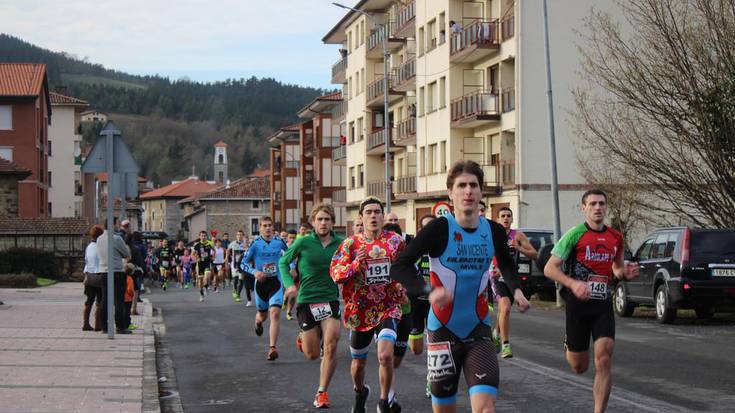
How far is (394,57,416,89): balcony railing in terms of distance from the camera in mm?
60062

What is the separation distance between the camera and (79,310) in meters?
27.1

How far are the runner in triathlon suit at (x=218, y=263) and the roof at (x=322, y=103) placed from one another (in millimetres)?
43796

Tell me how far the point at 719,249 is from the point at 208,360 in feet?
33.6

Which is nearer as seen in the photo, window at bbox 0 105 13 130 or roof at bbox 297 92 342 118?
window at bbox 0 105 13 130

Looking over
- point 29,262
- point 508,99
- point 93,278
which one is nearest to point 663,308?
point 93,278

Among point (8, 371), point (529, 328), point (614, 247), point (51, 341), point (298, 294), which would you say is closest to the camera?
point (614, 247)

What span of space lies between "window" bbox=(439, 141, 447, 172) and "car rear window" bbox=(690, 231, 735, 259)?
3257 cm

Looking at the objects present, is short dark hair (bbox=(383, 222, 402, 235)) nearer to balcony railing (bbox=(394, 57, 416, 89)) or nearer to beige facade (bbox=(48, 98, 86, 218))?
balcony railing (bbox=(394, 57, 416, 89))

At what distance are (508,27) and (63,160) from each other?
66.9m

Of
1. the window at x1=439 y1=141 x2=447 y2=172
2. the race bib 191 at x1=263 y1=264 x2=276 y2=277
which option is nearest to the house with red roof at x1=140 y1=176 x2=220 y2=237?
the window at x1=439 y1=141 x2=447 y2=172

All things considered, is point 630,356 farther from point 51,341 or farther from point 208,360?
point 51,341

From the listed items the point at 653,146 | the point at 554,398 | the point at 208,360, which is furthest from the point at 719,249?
the point at 554,398

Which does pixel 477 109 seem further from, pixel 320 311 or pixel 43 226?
pixel 320 311

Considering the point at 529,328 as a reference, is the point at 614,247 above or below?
above
